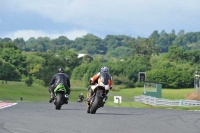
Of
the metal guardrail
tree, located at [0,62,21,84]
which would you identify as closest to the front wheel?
the metal guardrail

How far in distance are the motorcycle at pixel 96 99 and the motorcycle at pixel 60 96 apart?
1974mm

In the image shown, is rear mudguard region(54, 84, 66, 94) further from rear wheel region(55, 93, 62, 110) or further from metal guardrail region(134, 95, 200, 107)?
metal guardrail region(134, 95, 200, 107)

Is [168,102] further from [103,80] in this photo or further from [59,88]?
[103,80]

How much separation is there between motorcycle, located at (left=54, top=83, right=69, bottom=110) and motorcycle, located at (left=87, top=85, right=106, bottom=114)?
197cm

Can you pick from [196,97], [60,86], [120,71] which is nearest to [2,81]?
[120,71]

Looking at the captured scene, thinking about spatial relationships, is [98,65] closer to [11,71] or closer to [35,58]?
[35,58]

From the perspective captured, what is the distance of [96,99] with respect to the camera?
1984cm

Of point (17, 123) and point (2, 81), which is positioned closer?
point (17, 123)

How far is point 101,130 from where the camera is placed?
1217cm

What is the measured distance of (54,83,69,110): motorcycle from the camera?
71.8ft

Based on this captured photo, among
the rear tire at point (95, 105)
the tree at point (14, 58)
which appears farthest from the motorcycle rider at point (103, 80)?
the tree at point (14, 58)

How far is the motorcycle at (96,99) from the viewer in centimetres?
1967

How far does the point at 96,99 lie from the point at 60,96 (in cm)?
266

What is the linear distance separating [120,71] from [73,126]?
143336mm
